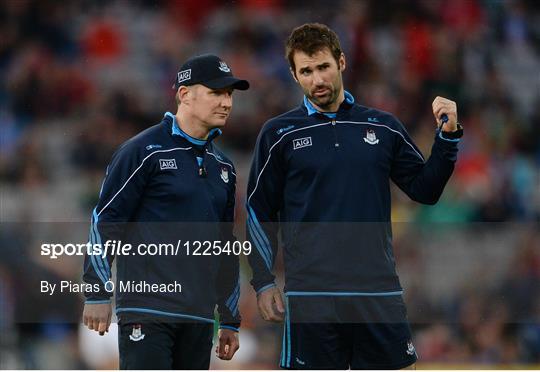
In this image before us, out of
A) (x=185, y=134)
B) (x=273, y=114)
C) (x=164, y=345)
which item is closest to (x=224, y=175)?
(x=185, y=134)

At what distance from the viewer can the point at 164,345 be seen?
166 inches

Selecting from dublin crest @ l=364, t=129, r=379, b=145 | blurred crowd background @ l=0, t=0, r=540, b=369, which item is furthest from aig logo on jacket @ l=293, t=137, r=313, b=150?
blurred crowd background @ l=0, t=0, r=540, b=369

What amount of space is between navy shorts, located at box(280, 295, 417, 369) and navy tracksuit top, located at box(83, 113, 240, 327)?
1.40 feet

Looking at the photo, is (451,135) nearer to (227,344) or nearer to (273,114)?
(227,344)

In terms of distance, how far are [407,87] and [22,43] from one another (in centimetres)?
378

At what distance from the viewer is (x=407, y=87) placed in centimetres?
965

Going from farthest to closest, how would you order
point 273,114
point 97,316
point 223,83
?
1. point 273,114
2. point 223,83
3. point 97,316

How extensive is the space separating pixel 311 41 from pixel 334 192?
2.14 feet

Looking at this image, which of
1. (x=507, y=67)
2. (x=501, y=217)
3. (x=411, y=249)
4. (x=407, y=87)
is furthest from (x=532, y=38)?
(x=411, y=249)

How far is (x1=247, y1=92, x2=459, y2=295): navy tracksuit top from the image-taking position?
425 centimetres

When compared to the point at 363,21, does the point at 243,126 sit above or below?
below


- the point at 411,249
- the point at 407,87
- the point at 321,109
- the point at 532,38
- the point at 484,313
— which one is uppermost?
the point at 532,38

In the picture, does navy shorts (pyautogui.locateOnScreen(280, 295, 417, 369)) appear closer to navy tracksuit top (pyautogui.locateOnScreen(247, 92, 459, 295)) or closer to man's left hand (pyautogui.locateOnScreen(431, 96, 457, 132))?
navy tracksuit top (pyautogui.locateOnScreen(247, 92, 459, 295))

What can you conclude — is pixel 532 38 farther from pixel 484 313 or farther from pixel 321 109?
pixel 321 109
